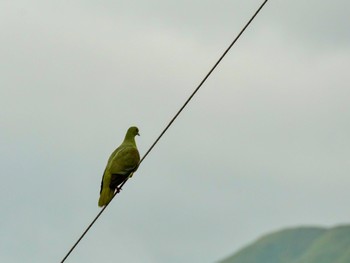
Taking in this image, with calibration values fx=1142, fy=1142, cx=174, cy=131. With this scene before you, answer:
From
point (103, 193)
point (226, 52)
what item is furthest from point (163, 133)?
point (103, 193)

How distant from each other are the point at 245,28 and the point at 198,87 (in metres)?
0.98

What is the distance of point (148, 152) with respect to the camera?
15.6 meters

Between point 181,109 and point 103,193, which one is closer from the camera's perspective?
point 181,109

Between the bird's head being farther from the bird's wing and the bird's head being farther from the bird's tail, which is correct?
the bird's tail

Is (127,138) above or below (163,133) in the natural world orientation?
below

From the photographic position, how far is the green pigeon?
68.0ft

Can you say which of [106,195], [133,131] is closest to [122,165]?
[106,195]

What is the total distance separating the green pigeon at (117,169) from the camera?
2072 centimetres

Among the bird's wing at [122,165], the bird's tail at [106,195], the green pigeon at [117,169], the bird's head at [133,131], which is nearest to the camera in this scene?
the bird's tail at [106,195]

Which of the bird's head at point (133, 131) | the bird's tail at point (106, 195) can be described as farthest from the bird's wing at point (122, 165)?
the bird's head at point (133, 131)

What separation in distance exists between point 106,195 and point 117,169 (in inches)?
25.8

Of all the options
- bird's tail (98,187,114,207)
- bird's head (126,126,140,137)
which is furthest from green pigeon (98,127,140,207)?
bird's head (126,126,140,137)

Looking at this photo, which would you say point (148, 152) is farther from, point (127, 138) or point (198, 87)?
point (127, 138)

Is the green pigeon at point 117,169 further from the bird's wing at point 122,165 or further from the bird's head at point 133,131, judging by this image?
the bird's head at point 133,131
